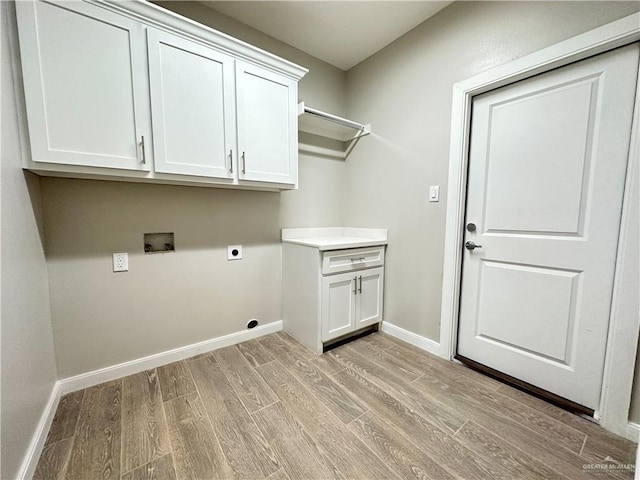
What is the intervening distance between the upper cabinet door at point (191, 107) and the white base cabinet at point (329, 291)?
0.93 metres

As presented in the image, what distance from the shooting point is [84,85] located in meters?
1.26

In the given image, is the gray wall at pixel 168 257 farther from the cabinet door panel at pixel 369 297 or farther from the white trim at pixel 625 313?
the white trim at pixel 625 313

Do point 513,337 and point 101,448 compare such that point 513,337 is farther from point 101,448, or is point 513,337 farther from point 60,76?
point 60,76

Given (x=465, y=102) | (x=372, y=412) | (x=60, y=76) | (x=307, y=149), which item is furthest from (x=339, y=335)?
(x=60, y=76)

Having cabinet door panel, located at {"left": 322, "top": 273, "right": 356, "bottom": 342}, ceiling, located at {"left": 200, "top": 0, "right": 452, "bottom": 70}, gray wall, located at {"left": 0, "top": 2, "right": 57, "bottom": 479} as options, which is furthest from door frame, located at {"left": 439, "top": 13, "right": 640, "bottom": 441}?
gray wall, located at {"left": 0, "top": 2, "right": 57, "bottom": 479}

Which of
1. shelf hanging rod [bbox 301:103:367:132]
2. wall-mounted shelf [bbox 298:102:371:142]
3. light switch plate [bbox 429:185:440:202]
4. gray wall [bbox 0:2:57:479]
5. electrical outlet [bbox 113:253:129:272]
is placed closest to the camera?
gray wall [bbox 0:2:57:479]

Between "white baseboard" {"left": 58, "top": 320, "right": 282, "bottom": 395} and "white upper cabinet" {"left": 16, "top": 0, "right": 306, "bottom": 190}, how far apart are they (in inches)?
48.8

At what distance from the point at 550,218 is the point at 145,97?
8.00 ft

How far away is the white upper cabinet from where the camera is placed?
1.18 metres

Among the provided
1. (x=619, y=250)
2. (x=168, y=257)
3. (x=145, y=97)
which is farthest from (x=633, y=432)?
(x=145, y=97)

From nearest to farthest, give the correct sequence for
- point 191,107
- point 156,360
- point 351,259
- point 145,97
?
point 145,97 → point 191,107 → point 156,360 → point 351,259

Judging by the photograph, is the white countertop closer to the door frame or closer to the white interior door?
the white interior door

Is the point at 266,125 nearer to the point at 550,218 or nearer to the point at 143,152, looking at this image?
the point at 143,152

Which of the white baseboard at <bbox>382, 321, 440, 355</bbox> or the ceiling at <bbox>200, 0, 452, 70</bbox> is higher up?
the ceiling at <bbox>200, 0, 452, 70</bbox>
